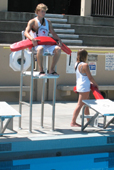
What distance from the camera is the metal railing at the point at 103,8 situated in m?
13.5

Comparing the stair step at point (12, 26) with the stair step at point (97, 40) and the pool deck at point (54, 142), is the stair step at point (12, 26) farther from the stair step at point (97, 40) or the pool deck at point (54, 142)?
the pool deck at point (54, 142)

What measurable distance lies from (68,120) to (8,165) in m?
2.44

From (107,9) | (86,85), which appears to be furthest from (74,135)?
(107,9)

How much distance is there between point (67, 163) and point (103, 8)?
9085mm

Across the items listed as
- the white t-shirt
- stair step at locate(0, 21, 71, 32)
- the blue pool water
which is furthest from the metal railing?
the blue pool water

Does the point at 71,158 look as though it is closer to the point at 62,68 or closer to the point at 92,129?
the point at 92,129

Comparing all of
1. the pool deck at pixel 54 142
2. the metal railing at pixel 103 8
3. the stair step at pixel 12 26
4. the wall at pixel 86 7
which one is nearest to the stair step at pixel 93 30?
the wall at pixel 86 7

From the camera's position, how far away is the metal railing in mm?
13508

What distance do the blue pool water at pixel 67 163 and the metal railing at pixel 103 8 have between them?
327 inches

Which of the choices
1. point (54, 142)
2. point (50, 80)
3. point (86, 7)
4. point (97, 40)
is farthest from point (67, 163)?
point (86, 7)

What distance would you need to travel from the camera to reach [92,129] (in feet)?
22.4

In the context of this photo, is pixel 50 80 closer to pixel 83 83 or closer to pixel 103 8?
pixel 83 83

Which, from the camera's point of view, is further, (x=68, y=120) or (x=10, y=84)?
(x=10, y=84)

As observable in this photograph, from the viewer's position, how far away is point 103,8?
13672mm
